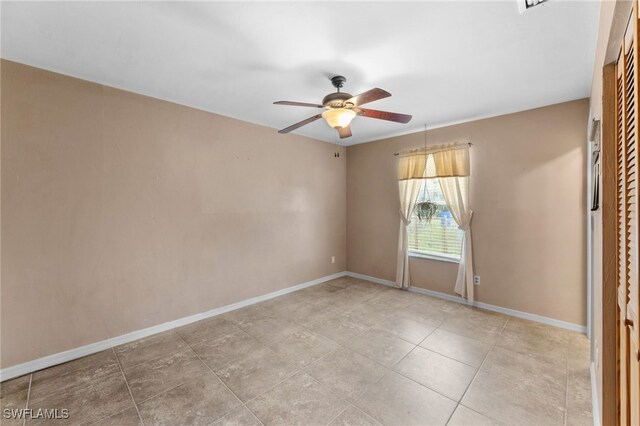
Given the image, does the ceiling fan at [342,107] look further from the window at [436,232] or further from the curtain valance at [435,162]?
the window at [436,232]

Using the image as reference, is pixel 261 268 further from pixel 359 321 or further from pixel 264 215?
pixel 359 321

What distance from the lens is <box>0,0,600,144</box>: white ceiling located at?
1704mm

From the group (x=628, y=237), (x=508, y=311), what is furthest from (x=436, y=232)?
(x=628, y=237)

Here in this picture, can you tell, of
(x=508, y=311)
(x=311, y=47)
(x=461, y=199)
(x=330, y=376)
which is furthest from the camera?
(x=461, y=199)

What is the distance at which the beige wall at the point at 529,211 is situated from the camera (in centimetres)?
301

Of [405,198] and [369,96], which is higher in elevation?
[369,96]

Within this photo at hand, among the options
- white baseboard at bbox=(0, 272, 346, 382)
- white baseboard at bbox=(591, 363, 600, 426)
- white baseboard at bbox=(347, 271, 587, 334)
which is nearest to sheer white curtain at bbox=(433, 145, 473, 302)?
white baseboard at bbox=(347, 271, 587, 334)

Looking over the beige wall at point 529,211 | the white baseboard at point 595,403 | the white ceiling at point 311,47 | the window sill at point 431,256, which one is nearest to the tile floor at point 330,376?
the white baseboard at point 595,403

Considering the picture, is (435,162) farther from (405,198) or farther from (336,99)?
(336,99)

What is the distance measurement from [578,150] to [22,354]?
19.1ft

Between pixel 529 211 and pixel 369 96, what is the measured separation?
8.75 feet

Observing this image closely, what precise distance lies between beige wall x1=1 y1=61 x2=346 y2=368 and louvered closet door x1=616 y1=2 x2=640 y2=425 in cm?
356

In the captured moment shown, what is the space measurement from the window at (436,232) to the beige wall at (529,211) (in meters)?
0.22

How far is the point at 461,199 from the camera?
3.78 metres
